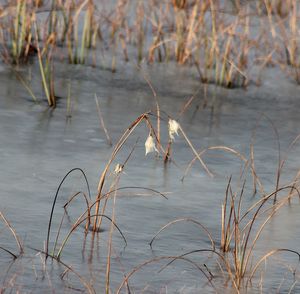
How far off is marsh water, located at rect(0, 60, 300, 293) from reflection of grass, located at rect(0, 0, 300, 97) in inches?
5.2

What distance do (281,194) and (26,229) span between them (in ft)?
3.91

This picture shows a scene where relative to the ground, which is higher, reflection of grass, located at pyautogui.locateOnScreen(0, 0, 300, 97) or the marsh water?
reflection of grass, located at pyautogui.locateOnScreen(0, 0, 300, 97)

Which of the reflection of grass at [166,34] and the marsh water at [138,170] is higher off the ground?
the reflection of grass at [166,34]

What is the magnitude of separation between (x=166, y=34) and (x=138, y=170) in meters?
2.59

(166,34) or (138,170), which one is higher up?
(166,34)

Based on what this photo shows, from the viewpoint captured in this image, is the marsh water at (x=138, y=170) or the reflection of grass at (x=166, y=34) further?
the reflection of grass at (x=166, y=34)

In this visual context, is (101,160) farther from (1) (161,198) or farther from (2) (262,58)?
(2) (262,58)

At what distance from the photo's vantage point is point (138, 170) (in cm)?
421

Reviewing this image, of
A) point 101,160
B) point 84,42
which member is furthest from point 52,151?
point 84,42

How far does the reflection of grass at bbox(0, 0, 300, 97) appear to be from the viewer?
19.9 feet

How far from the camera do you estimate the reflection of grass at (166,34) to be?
6.08 m

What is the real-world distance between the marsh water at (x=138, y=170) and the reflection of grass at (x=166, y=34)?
13cm

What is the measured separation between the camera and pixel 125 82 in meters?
5.95

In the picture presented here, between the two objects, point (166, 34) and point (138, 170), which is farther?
point (166, 34)
